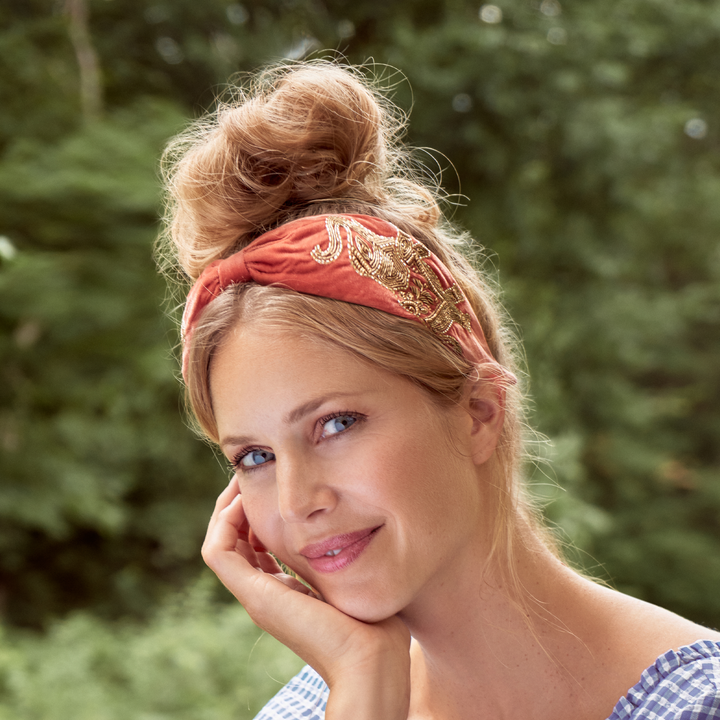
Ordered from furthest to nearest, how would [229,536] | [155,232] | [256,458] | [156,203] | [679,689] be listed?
[155,232] → [156,203] → [229,536] → [256,458] → [679,689]

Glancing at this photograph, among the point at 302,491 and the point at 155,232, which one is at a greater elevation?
the point at 302,491

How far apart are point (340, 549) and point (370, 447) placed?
16 cm

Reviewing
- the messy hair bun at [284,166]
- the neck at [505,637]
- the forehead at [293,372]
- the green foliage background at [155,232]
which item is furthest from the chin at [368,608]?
the green foliage background at [155,232]

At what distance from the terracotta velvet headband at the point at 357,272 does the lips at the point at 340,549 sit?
33 centimetres

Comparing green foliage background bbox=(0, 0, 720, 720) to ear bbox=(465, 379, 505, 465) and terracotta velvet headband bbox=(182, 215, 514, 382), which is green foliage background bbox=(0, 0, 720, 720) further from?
terracotta velvet headband bbox=(182, 215, 514, 382)

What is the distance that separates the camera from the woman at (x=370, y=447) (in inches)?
46.4

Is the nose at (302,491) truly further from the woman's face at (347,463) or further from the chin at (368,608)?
the chin at (368,608)

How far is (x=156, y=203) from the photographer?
3.56m

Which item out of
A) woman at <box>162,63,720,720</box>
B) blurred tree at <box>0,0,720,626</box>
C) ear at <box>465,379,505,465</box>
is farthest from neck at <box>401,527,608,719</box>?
blurred tree at <box>0,0,720,626</box>

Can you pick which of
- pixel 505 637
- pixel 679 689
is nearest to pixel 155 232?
pixel 505 637

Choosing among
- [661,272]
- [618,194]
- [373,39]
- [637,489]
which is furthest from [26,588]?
[661,272]

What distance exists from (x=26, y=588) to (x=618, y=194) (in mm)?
4338

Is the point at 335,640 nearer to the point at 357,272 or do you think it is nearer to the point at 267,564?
the point at 267,564

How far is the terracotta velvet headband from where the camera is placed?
1205mm
